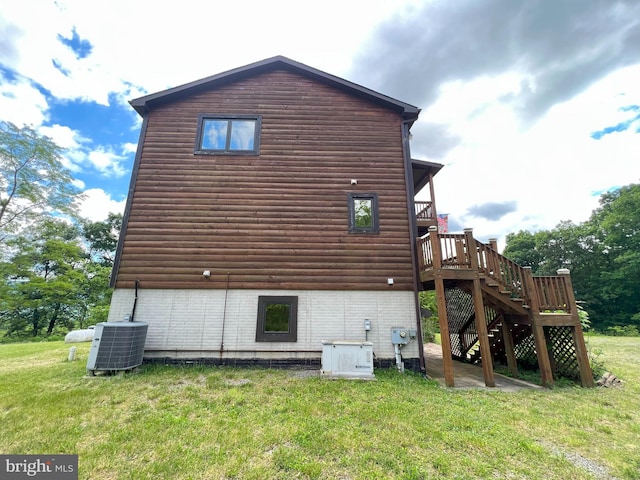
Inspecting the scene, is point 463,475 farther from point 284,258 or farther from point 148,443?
point 284,258

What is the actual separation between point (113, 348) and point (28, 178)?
1839cm

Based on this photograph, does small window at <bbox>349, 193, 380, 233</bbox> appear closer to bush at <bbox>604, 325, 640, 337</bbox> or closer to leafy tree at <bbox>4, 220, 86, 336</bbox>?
leafy tree at <bbox>4, 220, 86, 336</bbox>

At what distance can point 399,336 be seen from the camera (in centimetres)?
650

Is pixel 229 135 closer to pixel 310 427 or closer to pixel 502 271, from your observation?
pixel 310 427

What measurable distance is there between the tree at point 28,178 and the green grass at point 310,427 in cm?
1721

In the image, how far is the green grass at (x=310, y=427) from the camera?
261 cm

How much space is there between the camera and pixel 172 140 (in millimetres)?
7691

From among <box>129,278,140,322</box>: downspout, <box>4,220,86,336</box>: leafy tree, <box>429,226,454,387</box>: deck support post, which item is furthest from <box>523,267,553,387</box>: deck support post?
<box>4,220,86,336</box>: leafy tree

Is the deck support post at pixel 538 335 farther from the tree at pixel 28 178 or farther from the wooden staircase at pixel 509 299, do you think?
the tree at pixel 28 178

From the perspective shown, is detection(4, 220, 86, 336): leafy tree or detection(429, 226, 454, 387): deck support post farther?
detection(4, 220, 86, 336): leafy tree

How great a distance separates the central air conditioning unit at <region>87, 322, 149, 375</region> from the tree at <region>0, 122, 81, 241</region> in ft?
57.9

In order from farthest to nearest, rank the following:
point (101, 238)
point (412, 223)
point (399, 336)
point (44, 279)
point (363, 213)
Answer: point (101, 238) → point (44, 279) → point (363, 213) → point (412, 223) → point (399, 336)

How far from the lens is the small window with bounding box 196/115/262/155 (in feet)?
25.3

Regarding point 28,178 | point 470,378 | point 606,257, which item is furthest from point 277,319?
point 606,257
